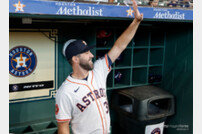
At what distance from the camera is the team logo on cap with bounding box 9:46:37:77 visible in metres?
3.11

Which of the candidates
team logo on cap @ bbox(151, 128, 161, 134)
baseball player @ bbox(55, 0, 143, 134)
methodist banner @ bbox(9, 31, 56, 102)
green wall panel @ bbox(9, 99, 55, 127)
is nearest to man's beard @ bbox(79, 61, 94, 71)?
Answer: baseball player @ bbox(55, 0, 143, 134)

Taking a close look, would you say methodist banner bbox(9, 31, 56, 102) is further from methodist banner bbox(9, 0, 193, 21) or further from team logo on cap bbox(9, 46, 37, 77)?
methodist banner bbox(9, 0, 193, 21)

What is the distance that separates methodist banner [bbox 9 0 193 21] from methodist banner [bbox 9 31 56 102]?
101cm

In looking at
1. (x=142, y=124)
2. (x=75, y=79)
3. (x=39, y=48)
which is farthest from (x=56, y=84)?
(x=142, y=124)

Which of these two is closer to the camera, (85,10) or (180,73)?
(85,10)

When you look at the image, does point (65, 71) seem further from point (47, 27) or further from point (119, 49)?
point (119, 49)

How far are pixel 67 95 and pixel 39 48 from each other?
4.23ft

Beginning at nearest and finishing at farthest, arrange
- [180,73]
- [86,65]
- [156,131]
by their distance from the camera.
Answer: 1. [86,65]
2. [156,131]
3. [180,73]

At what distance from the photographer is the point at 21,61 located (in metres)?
3.18

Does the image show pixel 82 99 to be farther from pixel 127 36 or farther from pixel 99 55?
pixel 99 55

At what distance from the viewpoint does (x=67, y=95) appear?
87.9 inches

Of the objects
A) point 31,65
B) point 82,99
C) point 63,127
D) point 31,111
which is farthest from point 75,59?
point 31,111

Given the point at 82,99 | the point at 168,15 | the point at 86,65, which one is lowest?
the point at 82,99

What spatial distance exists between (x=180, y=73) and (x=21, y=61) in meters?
2.64
